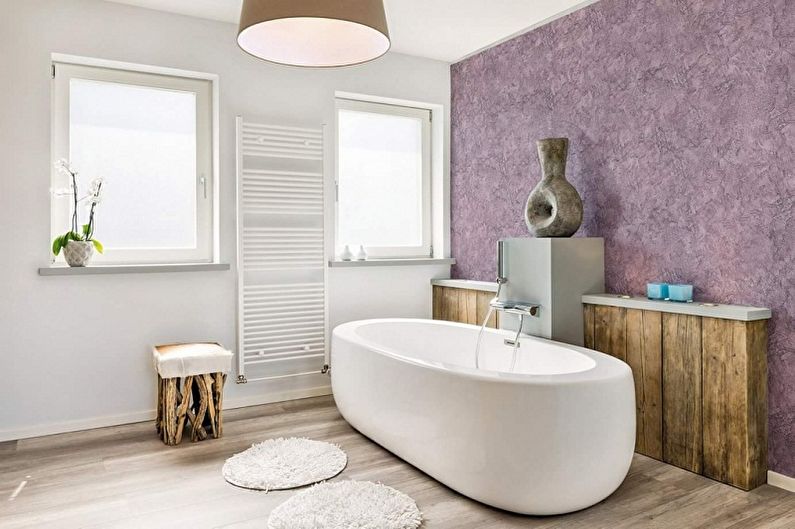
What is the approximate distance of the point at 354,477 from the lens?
262 centimetres

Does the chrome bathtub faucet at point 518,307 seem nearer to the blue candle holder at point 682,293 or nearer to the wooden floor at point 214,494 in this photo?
the blue candle holder at point 682,293

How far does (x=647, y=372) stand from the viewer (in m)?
2.88

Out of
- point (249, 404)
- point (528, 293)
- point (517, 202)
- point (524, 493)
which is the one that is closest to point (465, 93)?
point (517, 202)

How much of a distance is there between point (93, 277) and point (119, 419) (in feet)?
2.77

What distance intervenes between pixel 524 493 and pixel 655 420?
1034 millimetres

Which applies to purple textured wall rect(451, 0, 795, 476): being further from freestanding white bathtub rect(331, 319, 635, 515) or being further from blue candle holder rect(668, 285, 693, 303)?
freestanding white bathtub rect(331, 319, 635, 515)

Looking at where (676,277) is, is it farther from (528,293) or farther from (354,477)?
(354,477)

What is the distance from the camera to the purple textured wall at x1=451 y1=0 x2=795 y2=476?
2.49 m

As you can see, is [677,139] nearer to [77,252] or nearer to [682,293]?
[682,293]

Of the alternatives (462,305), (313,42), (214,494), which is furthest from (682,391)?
(313,42)

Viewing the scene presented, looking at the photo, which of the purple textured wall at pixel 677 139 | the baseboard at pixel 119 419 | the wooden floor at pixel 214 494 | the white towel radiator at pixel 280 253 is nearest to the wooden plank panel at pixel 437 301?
Answer: the purple textured wall at pixel 677 139

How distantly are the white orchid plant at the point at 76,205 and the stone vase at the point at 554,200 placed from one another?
246cm

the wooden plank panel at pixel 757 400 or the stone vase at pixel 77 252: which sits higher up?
the stone vase at pixel 77 252

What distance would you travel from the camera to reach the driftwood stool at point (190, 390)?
303 cm
